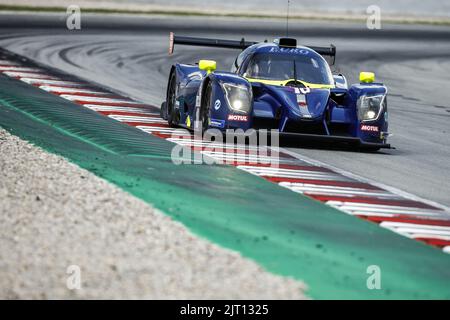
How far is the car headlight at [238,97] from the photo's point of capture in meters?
13.7

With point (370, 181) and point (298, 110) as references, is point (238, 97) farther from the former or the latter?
point (370, 181)

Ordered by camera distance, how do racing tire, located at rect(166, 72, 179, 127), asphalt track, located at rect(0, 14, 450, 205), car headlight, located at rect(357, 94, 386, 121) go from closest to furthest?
asphalt track, located at rect(0, 14, 450, 205), car headlight, located at rect(357, 94, 386, 121), racing tire, located at rect(166, 72, 179, 127)

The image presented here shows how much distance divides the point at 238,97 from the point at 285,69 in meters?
1.22

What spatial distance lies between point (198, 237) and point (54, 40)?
21410 mm

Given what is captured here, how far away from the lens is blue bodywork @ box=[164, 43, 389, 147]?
45.1 feet

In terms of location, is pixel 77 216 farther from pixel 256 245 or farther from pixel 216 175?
pixel 216 175

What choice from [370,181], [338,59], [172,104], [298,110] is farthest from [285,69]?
[338,59]

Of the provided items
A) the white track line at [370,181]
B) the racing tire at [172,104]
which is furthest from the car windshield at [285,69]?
the racing tire at [172,104]

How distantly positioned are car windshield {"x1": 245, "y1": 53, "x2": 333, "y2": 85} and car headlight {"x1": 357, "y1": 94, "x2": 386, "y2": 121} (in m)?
0.87

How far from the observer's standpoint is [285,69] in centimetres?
1466

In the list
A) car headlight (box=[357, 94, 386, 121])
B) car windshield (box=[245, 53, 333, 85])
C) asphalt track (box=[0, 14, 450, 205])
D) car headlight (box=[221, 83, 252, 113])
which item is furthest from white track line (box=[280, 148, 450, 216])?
car windshield (box=[245, 53, 333, 85])

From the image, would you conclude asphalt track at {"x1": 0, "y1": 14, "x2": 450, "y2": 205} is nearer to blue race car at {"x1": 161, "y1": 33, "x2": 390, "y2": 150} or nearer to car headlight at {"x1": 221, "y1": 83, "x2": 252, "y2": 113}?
blue race car at {"x1": 161, "y1": 33, "x2": 390, "y2": 150}

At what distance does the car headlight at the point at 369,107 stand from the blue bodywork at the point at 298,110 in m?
0.03

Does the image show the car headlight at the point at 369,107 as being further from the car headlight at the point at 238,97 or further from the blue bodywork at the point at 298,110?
the car headlight at the point at 238,97
